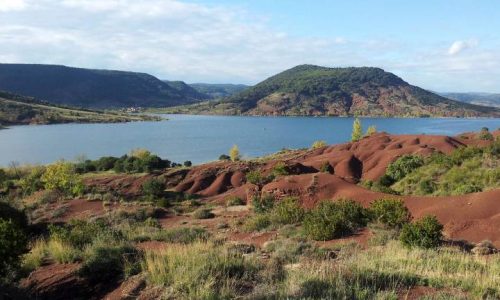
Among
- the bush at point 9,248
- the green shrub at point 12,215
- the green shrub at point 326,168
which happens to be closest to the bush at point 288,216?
the green shrub at point 12,215

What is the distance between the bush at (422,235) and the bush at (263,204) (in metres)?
11.9

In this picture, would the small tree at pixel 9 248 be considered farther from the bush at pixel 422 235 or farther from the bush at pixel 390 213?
the bush at pixel 390 213

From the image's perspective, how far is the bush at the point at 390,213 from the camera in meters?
16.4

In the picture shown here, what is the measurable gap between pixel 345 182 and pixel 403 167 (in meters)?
16.9

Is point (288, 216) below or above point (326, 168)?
above

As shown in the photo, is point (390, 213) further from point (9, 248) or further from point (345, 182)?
point (9, 248)

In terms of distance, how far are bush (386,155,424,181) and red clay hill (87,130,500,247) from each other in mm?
3482

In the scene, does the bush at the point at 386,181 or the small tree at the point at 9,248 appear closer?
the small tree at the point at 9,248

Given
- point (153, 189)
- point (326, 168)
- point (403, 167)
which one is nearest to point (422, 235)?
point (403, 167)

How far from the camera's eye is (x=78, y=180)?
144ft

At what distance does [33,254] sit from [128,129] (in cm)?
15388

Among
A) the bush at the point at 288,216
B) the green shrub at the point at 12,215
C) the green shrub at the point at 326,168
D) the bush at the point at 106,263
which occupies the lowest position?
the green shrub at the point at 326,168

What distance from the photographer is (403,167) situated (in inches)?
1714

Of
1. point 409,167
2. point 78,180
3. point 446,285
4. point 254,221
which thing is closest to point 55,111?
point 78,180
